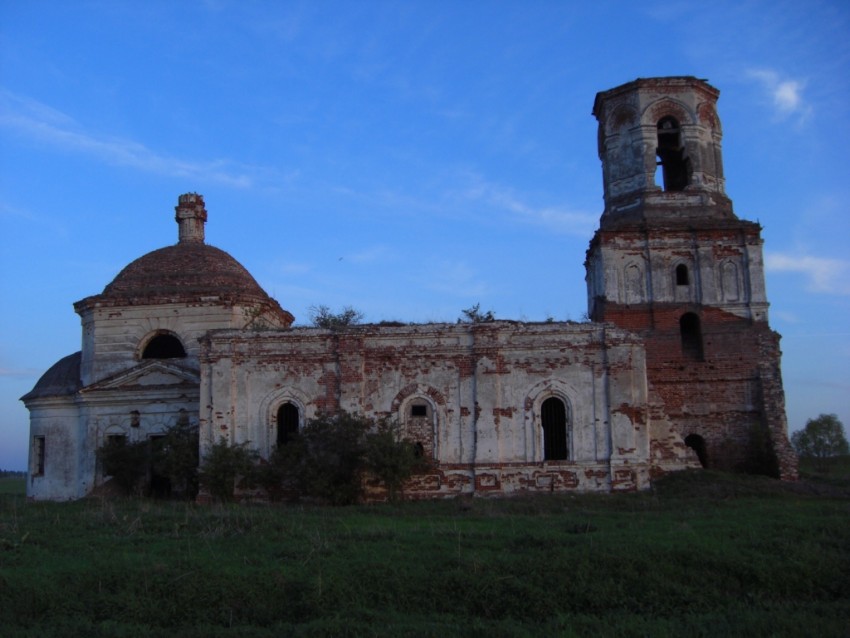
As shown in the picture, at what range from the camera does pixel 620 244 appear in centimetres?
2388

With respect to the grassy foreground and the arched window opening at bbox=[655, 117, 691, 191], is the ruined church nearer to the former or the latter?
the arched window opening at bbox=[655, 117, 691, 191]

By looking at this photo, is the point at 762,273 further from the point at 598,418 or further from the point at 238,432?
the point at 238,432

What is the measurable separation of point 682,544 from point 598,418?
886 centimetres

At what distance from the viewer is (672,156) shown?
26.1m

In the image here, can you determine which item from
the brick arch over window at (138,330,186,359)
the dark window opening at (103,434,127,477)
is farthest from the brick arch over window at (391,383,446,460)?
the dark window opening at (103,434,127,477)

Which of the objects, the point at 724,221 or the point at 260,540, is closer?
the point at 260,540

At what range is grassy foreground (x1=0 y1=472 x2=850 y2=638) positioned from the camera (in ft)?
33.7

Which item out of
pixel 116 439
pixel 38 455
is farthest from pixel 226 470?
pixel 38 455

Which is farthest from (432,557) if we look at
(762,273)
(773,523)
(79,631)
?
(762,273)

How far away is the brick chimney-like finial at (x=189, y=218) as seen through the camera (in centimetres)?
2923

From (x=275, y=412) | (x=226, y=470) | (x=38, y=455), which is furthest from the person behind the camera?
(x=38, y=455)

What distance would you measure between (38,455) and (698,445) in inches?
756

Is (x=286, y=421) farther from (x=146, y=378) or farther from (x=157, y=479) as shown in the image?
(x=146, y=378)

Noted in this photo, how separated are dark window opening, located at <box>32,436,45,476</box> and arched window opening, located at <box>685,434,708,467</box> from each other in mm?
18704
